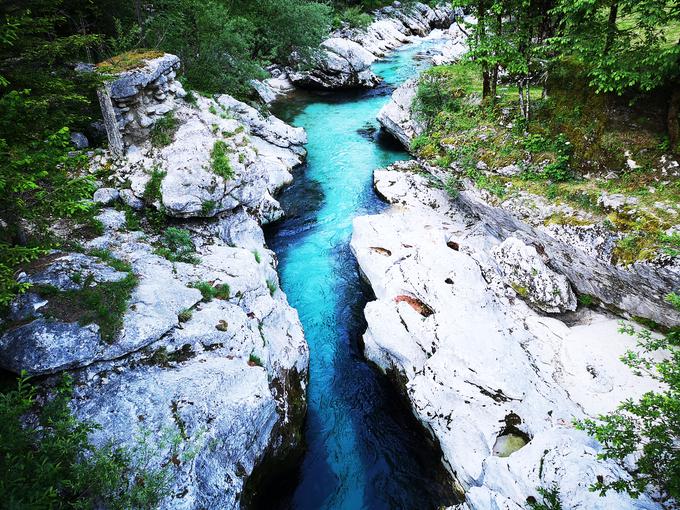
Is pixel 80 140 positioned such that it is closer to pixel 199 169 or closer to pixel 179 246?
pixel 199 169

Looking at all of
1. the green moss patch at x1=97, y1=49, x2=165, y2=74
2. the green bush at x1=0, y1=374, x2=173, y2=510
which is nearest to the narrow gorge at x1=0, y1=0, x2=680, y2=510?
the green bush at x1=0, y1=374, x2=173, y2=510

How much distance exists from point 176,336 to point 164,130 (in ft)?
31.5

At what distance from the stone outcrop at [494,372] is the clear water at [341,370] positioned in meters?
0.99

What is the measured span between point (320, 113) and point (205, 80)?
12.0 m

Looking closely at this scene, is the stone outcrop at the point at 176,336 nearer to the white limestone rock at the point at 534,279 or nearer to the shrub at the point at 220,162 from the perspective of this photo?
the shrub at the point at 220,162

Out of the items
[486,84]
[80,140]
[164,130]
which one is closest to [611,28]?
[486,84]

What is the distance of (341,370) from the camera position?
12852mm

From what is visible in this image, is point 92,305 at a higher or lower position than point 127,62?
lower

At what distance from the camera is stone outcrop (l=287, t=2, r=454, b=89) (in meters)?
37.1

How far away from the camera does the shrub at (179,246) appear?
11.8 m

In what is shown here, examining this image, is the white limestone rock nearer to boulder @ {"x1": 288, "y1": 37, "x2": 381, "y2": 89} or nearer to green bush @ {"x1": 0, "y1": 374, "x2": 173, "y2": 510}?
green bush @ {"x1": 0, "y1": 374, "x2": 173, "y2": 510}

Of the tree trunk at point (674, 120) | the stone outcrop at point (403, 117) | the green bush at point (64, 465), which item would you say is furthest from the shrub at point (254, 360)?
the stone outcrop at point (403, 117)

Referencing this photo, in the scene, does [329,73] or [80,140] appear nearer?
[80,140]

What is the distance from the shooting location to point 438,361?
1035cm
